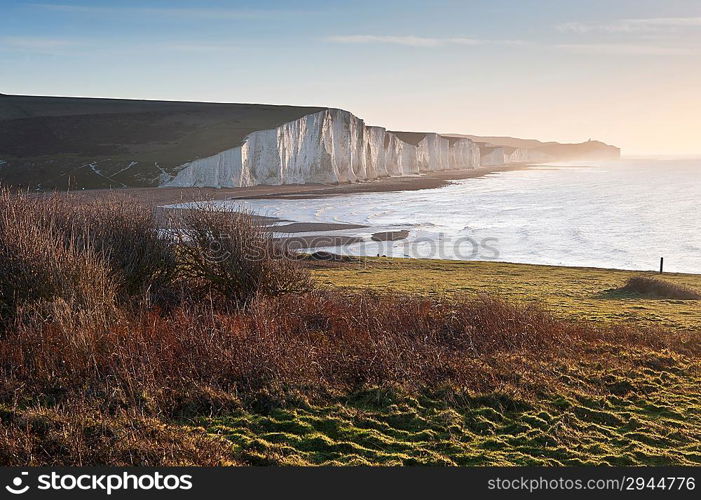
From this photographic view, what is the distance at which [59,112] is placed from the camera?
136m

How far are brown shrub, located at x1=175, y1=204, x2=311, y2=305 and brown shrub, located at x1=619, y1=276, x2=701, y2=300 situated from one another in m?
18.9

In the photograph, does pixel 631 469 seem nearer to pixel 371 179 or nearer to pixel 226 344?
pixel 226 344

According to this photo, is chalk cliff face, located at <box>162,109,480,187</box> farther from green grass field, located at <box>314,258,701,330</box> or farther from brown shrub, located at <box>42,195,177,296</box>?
brown shrub, located at <box>42,195,177,296</box>

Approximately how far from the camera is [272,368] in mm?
9430

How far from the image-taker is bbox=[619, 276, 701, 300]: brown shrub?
26.2 meters

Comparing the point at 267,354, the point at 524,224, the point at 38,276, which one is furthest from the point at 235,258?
the point at 524,224

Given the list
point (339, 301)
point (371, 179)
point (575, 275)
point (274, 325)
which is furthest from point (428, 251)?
point (371, 179)

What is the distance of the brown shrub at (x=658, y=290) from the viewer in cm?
2624

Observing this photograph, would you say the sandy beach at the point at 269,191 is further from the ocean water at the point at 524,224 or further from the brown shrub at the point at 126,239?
the brown shrub at the point at 126,239

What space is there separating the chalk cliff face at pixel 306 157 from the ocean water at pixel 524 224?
665 inches

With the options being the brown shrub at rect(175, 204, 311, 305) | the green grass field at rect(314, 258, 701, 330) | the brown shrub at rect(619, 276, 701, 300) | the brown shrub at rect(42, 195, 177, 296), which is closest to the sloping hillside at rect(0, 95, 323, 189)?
the green grass field at rect(314, 258, 701, 330)

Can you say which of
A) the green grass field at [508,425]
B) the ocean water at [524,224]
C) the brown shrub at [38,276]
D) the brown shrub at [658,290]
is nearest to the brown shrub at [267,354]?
the green grass field at [508,425]

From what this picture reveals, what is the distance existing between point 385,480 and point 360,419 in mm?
2035

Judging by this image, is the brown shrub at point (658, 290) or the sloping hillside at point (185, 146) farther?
the sloping hillside at point (185, 146)
